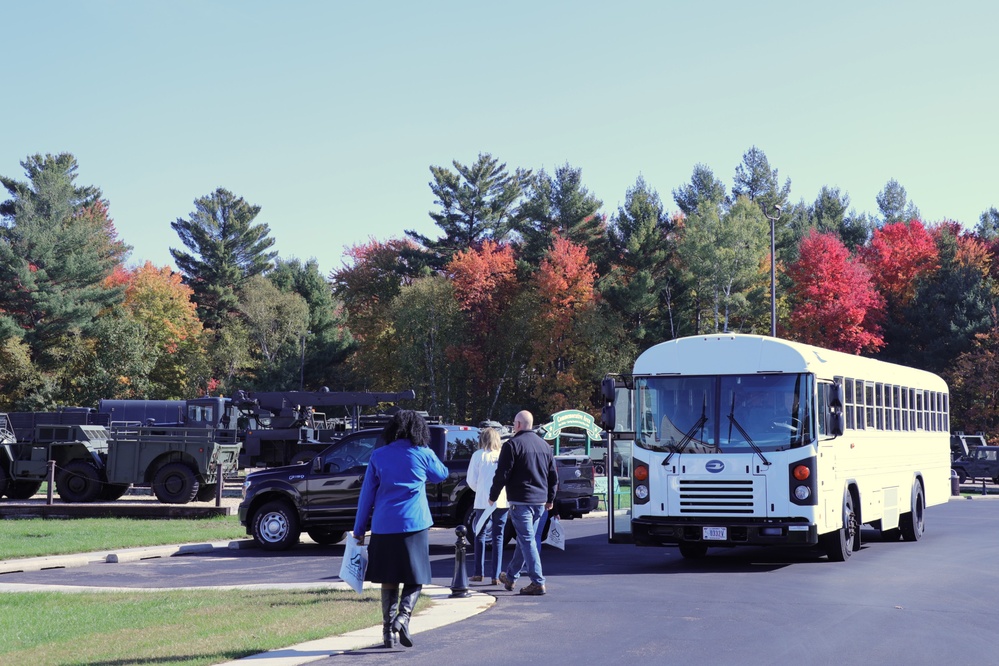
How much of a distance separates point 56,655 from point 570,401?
5611cm

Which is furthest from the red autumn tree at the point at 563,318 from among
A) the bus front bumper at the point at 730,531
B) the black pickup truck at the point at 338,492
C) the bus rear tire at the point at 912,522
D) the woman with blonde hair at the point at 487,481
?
the woman with blonde hair at the point at 487,481

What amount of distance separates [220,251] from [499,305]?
75.5 ft

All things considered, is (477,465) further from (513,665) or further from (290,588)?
(513,665)

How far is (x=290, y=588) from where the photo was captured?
13.1 metres

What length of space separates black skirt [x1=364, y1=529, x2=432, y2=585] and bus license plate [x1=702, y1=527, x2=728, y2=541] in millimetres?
6344

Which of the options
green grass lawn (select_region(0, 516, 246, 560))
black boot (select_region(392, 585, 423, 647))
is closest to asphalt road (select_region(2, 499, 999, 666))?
black boot (select_region(392, 585, 423, 647))

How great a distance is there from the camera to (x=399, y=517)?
9.21 m

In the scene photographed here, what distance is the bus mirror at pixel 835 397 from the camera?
48.5ft

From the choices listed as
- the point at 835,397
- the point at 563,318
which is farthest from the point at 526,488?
the point at 563,318

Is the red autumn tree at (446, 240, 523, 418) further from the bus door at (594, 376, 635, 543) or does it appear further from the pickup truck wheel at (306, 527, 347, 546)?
the bus door at (594, 376, 635, 543)

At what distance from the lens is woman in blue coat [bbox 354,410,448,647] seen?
30.0 feet

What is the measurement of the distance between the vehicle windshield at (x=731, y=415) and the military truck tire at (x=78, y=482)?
646 inches

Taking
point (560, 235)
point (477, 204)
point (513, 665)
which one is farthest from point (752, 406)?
point (477, 204)

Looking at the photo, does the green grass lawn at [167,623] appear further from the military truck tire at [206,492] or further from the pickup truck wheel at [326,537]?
the military truck tire at [206,492]
